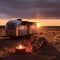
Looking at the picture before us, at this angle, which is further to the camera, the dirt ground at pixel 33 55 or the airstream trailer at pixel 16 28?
the airstream trailer at pixel 16 28

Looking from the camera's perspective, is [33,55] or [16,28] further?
[16,28]

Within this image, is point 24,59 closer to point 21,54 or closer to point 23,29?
point 21,54

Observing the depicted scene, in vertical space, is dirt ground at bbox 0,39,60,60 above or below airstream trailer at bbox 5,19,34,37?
below

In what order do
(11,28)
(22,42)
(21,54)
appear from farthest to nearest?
1. (11,28)
2. (22,42)
3. (21,54)

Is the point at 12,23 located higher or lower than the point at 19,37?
higher

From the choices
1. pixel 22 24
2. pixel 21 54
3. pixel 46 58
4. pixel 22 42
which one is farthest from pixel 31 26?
pixel 46 58

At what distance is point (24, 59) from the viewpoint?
→ 20562mm

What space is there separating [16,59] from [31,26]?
19.8 m

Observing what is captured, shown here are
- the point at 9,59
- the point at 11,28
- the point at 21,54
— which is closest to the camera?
the point at 9,59

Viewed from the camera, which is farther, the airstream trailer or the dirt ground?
the airstream trailer

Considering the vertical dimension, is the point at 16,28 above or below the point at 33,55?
above

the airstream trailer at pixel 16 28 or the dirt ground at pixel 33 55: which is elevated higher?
the airstream trailer at pixel 16 28

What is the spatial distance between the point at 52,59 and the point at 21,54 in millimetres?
4262

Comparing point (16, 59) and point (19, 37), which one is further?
point (19, 37)
